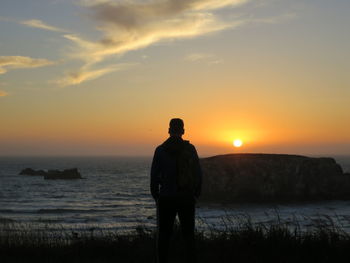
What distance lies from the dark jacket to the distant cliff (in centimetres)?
4957

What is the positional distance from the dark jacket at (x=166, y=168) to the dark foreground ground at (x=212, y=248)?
7.41 ft

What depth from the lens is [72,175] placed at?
356ft

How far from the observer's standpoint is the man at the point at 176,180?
24.6 ft

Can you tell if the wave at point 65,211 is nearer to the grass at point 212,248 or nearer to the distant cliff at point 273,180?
the distant cliff at point 273,180

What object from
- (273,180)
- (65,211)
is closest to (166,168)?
(65,211)

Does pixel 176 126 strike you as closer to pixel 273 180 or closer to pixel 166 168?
pixel 166 168

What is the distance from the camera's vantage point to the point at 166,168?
7.52m

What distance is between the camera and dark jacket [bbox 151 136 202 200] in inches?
295

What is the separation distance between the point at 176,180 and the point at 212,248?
2862mm

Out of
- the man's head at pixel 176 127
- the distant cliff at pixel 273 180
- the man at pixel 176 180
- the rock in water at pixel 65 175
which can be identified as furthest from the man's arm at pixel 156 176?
the rock in water at pixel 65 175

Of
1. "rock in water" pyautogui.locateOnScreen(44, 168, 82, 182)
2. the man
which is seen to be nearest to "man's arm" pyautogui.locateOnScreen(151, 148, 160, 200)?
the man

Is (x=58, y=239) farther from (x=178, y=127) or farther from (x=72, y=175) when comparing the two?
(x=72, y=175)

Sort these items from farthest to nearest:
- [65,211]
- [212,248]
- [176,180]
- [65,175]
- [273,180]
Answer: [65,175] < [273,180] < [65,211] < [212,248] < [176,180]

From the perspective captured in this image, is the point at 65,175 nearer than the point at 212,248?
No
